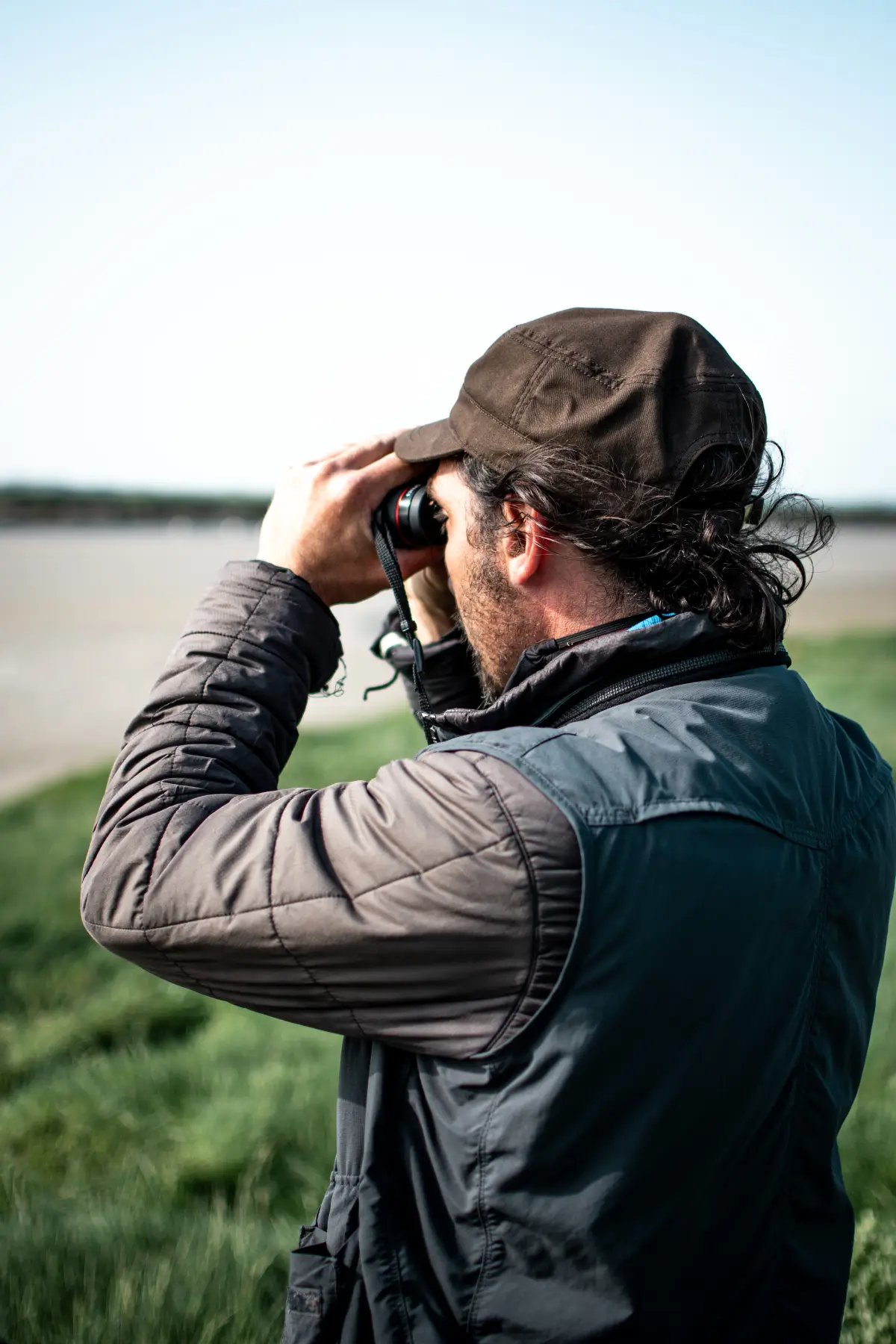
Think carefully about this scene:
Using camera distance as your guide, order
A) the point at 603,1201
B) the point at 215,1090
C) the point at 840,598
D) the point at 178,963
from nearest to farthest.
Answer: the point at 603,1201 < the point at 178,963 < the point at 215,1090 < the point at 840,598

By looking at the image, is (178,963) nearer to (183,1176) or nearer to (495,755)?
(495,755)

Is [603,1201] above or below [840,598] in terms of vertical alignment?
above

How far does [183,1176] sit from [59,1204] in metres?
0.59

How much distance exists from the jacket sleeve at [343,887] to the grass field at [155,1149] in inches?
58.1

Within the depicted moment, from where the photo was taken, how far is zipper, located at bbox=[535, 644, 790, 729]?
1315 mm

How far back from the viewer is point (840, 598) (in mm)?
39938

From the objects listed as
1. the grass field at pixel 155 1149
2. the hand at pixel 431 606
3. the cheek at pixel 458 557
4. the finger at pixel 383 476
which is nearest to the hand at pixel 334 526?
the finger at pixel 383 476

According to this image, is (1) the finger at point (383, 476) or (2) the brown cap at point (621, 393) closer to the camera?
(2) the brown cap at point (621, 393)

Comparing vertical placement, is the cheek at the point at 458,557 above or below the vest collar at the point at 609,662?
above

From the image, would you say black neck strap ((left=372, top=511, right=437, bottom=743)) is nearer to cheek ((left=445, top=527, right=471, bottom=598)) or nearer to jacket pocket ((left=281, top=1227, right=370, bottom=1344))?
cheek ((left=445, top=527, right=471, bottom=598))

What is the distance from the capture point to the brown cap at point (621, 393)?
1.35 m

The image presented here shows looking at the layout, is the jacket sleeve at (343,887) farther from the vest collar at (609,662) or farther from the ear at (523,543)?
the ear at (523,543)

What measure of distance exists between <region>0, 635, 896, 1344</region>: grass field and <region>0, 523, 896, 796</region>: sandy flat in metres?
1.52

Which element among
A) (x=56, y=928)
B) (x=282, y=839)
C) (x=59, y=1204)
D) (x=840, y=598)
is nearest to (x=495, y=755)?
(x=282, y=839)
